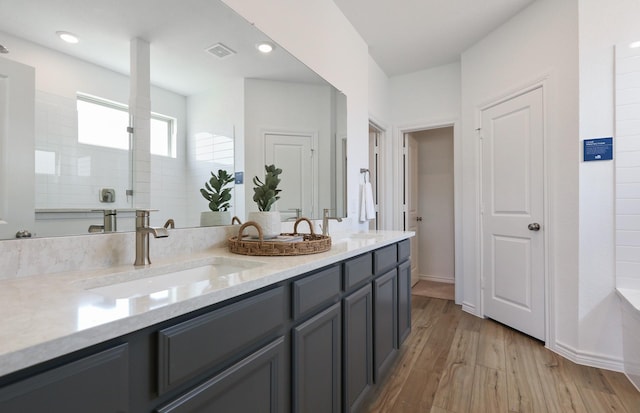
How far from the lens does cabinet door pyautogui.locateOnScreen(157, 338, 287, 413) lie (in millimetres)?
705

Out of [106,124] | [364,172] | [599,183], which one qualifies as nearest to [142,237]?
[106,124]

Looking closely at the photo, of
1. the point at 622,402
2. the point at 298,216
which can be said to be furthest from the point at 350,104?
the point at 622,402

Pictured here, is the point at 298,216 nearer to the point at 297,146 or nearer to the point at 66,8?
the point at 297,146

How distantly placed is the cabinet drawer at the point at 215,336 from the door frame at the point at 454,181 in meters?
2.93

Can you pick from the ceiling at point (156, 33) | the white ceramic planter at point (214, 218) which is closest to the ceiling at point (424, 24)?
the ceiling at point (156, 33)

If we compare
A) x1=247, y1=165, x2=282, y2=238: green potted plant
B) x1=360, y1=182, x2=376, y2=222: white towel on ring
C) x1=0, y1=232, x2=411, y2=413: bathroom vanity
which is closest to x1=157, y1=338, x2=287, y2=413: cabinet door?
x1=0, y1=232, x2=411, y2=413: bathroom vanity

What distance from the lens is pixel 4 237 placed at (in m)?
0.83

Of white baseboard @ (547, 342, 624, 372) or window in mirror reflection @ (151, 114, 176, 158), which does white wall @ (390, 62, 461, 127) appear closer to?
white baseboard @ (547, 342, 624, 372)

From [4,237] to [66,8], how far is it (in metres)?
0.70

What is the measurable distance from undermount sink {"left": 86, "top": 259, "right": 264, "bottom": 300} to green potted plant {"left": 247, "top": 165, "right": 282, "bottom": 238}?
30 centimetres

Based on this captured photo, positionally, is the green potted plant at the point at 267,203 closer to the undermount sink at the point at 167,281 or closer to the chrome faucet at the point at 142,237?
the undermount sink at the point at 167,281

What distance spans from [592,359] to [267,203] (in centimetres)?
237

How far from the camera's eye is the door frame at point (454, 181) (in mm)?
3408

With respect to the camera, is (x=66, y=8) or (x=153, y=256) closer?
(x=66, y=8)
